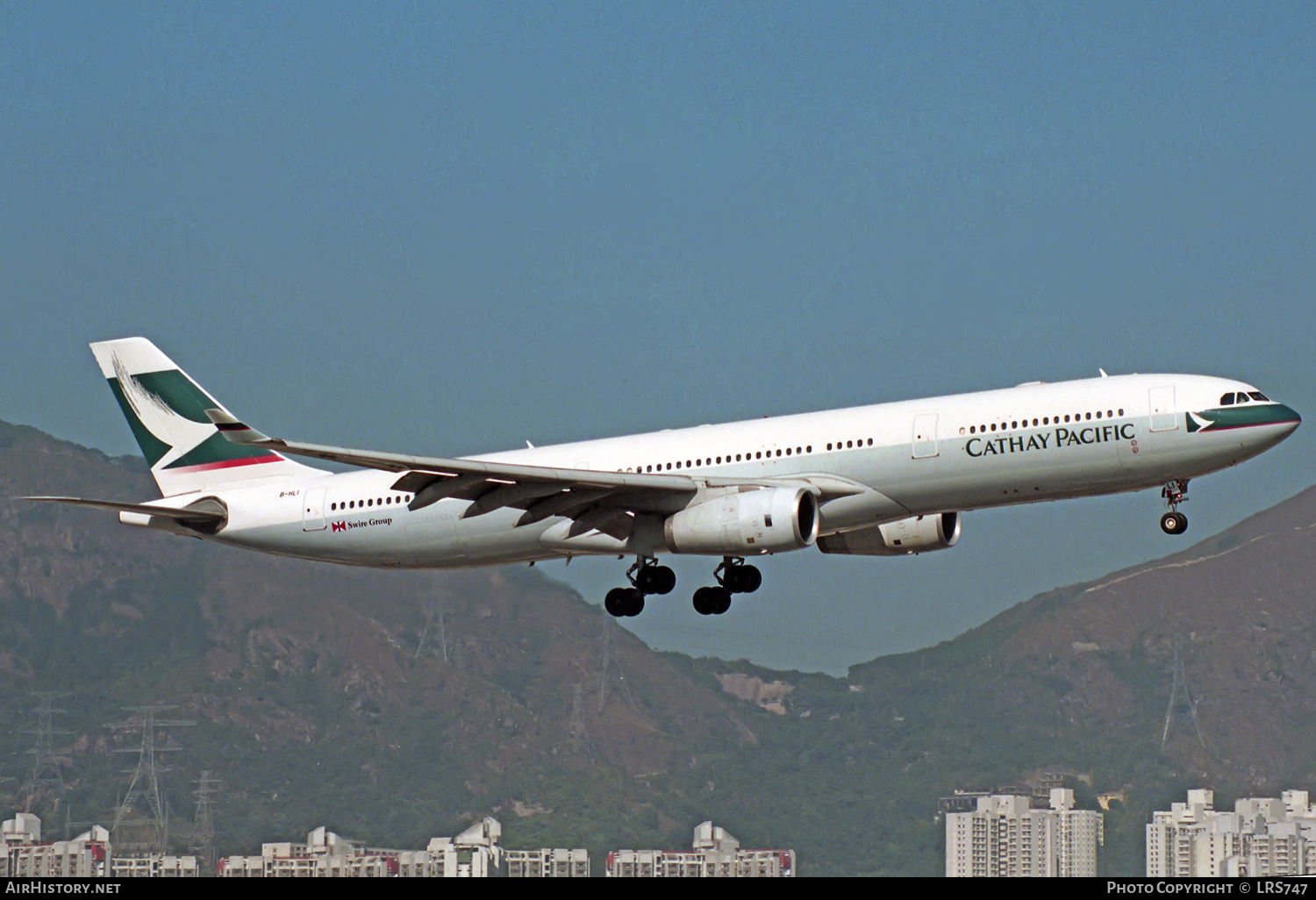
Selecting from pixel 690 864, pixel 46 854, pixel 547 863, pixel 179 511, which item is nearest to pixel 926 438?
pixel 179 511

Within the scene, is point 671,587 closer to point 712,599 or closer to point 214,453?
point 712,599

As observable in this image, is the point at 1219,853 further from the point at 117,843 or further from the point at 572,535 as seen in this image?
the point at 572,535

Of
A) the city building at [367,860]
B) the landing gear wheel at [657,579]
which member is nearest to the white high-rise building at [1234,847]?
the city building at [367,860]

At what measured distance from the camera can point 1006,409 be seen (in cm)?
4103

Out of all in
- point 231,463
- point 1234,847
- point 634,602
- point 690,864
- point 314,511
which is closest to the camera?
point 634,602

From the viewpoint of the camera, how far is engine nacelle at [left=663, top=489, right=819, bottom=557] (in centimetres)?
4116

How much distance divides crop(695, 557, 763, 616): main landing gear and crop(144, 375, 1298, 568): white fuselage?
3560 millimetres

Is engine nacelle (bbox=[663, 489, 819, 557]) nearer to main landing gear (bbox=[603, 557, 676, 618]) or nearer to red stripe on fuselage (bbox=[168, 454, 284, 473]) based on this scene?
main landing gear (bbox=[603, 557, 676, 618])

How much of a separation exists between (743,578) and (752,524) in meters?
5.58

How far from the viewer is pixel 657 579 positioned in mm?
46719

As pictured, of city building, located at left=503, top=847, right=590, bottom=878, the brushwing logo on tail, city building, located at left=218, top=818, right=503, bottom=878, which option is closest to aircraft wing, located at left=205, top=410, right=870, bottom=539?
the brushwing logo on tail

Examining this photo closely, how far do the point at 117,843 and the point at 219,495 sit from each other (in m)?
158

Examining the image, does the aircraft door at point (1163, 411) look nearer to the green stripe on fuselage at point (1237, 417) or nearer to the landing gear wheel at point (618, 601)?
the green stripe on fuselage at point (1237, 417)
